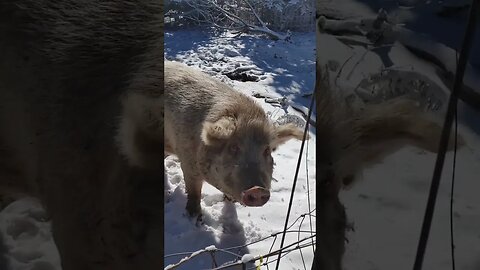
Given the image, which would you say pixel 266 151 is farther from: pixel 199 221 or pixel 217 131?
pixel 199 221

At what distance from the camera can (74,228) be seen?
32.4 inches

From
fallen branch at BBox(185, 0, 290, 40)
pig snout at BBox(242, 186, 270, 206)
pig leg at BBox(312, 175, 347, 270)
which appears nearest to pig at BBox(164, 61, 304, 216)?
pig snout at BBox(242, 186, 270, 206)

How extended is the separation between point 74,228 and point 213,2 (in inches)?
330

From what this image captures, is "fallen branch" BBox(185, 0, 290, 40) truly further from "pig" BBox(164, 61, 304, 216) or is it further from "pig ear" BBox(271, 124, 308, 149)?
"pig ear" BBox(271, 124, 308, 149)

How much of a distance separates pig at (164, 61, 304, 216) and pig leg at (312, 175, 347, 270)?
2.14 meters

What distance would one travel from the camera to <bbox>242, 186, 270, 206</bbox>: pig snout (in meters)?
2.99

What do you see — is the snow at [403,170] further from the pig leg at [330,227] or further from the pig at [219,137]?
the pig at [219,137]

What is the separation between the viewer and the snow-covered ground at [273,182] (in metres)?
2.97

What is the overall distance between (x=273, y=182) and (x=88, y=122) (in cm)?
312

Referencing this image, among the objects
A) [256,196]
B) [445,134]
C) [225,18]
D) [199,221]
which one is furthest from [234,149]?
[225,18]

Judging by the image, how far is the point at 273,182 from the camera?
3.87 metres

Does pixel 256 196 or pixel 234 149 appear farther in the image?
pixel 234 149

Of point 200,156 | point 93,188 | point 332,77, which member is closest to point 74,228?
point 93,188

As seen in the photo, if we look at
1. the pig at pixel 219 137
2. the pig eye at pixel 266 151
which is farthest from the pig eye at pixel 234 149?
the pig eye at pixel 266 151
